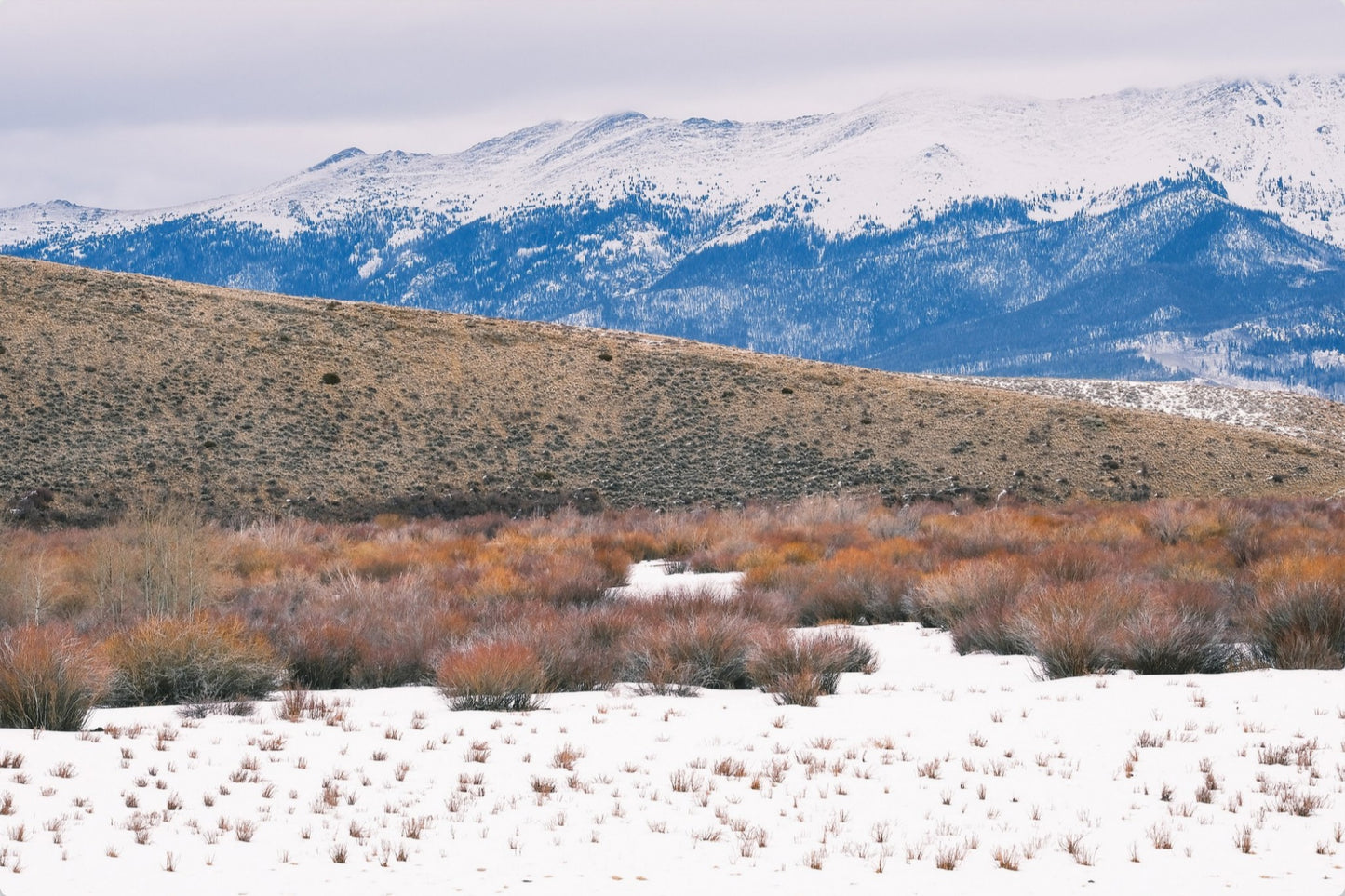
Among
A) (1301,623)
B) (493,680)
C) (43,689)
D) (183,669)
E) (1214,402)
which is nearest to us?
(43,689)

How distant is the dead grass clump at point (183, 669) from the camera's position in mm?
12164

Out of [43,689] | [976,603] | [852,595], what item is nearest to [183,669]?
[43,689]

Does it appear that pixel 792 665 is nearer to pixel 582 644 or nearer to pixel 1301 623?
pixel 582 644

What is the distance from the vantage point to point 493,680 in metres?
11.9

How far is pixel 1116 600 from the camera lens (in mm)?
14359

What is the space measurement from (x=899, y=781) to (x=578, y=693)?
4.48 meters

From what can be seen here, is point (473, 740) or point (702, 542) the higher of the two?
point (473, 740)

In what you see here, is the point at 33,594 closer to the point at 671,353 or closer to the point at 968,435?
the point at 968,435

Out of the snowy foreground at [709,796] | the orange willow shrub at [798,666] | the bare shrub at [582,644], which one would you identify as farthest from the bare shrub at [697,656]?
the snowy foreground at [709,796]

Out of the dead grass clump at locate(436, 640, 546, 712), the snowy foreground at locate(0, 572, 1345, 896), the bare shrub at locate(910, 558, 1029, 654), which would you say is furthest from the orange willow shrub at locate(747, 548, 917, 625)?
the dead grass clump at locate(436, 640, 546, 712)

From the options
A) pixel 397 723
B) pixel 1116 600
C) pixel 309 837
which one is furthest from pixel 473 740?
pixel 1116 600

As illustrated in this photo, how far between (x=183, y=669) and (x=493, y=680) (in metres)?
3.10

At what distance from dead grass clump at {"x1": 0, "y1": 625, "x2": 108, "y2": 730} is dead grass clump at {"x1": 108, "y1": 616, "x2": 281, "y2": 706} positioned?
125cm

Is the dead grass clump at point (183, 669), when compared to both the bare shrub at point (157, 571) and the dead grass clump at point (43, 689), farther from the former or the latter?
the bare shrub at point (157, 571)
